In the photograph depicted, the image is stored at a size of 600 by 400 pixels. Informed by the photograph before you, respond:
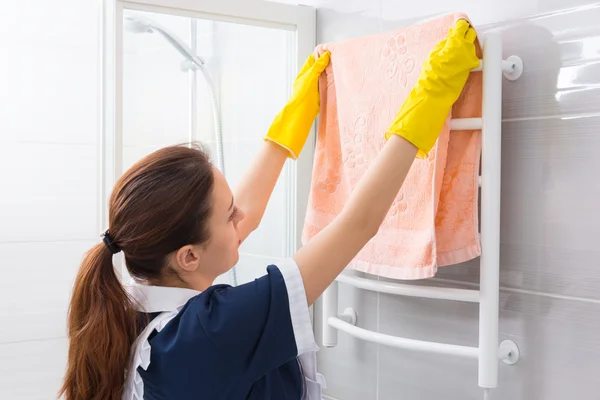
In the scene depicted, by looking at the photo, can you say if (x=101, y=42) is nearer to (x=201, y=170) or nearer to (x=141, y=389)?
(x=201, y=170)

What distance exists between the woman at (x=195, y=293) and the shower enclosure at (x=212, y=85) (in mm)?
490

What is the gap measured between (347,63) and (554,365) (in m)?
0.67

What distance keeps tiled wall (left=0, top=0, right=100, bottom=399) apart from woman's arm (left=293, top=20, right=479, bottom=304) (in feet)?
2.29

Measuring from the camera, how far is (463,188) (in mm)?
1181

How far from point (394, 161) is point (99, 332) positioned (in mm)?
473

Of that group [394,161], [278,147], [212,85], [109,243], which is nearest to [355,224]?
[394,161]

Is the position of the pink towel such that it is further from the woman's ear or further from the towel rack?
the woman's ear

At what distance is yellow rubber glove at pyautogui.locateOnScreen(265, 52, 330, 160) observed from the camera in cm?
133

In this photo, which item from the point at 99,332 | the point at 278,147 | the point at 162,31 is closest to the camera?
the point at 99,332

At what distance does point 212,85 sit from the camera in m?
1.53

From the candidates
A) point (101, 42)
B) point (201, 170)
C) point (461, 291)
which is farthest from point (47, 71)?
point (461, 291)

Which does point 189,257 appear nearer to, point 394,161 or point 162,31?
point 394,161

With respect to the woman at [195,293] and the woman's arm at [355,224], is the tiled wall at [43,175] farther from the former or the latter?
A: the woman's arm at [355,224]

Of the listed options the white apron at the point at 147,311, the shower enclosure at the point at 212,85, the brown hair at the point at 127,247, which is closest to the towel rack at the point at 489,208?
the white apron at the point at 147,311
